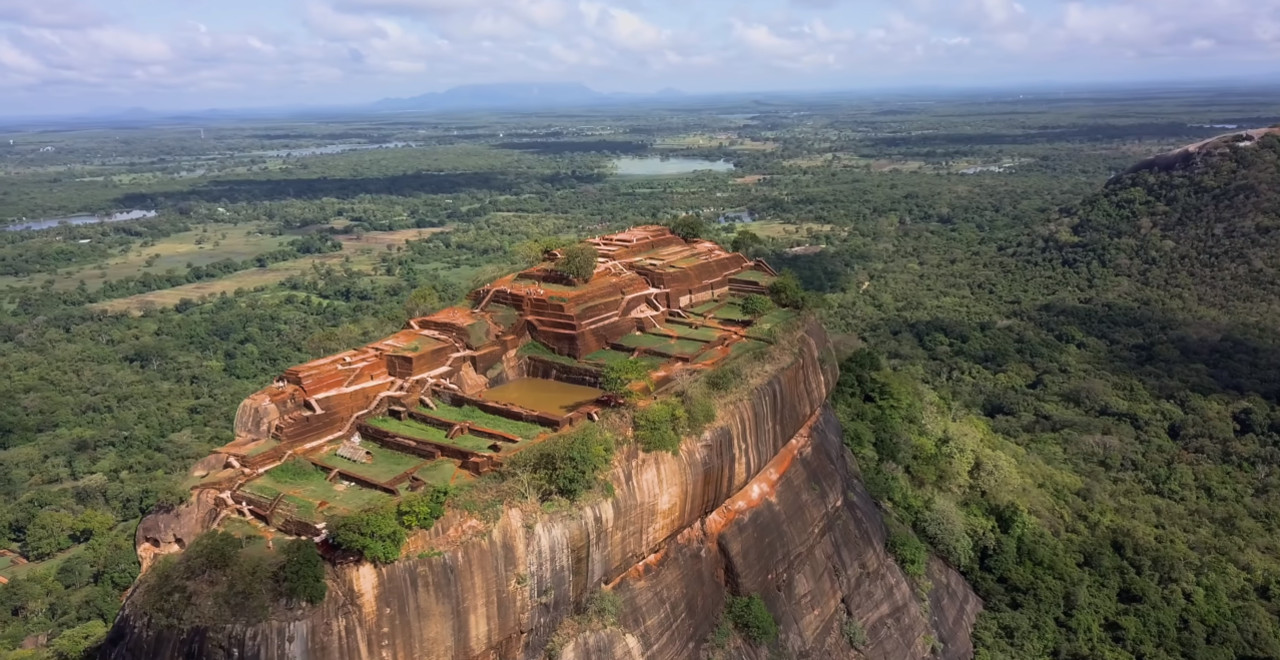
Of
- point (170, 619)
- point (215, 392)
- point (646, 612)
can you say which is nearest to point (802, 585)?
point (646, 612)

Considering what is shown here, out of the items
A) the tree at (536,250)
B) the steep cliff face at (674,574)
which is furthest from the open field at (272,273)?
the steep cliff face at (674,574)

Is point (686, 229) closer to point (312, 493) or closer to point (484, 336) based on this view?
point (484, 336)

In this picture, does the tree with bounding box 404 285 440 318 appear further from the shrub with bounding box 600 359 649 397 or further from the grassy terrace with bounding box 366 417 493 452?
the shrub with bounding box 600 359 649 397

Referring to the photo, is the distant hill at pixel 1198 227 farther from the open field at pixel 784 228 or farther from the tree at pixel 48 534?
the tree at pixel 48 534

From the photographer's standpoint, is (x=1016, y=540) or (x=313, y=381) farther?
(x=1016, y=540)

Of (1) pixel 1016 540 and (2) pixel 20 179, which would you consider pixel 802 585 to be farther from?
(2) pixel 20 179

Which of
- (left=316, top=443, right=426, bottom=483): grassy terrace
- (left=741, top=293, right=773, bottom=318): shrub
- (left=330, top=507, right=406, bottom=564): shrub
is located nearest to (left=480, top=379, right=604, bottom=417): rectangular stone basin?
(left=316, top=443, right=426, bottom=483): grassy terrace
